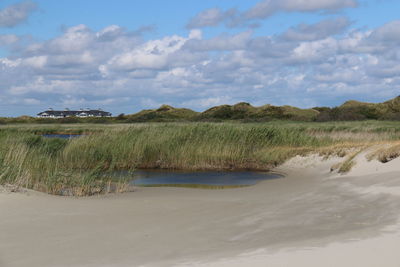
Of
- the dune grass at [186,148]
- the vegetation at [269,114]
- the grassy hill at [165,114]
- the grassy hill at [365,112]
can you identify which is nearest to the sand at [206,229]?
the dune grass at [186,148]

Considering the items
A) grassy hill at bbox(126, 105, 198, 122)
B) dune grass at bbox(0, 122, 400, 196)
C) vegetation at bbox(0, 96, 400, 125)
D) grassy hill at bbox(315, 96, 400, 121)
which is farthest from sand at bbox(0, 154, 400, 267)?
grassy hill at bbox(126, 105, 198, 122)

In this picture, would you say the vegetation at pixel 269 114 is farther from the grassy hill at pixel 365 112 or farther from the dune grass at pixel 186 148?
the dune grass at pixel 186 148

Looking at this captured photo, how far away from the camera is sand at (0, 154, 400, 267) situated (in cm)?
580

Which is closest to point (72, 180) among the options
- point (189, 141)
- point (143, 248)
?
point (143, 248)

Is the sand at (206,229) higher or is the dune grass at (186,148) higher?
the dune grass at (186,148)

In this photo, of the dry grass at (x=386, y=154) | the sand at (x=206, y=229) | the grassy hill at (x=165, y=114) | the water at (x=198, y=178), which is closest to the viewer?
the sand at (x=206, y=229)

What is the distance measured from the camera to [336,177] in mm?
15312

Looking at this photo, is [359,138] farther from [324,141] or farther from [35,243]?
[35,243]

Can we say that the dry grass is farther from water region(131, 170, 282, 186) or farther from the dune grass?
water region(131, 170, 282, 186)

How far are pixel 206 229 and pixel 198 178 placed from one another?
1033cm

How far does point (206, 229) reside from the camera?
7441mm

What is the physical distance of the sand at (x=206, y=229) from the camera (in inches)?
229

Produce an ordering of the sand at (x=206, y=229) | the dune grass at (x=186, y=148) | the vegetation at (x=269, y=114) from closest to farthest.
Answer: the sand at (x=206, y=229)
the dune grass at (x=186, y=148)
the vegetation at (x=269, y=114)

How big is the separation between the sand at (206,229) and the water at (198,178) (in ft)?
15.7
